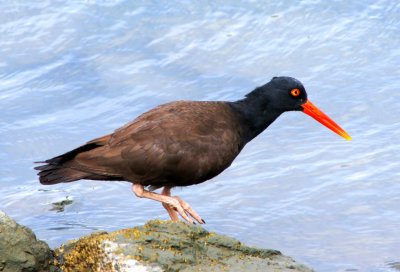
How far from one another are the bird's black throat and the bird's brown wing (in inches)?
14.9

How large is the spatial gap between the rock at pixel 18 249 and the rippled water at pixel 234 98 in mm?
2107

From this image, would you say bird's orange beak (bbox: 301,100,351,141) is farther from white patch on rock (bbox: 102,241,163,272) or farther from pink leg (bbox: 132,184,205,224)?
white patch on rock (bbox: 102,241,163,272)

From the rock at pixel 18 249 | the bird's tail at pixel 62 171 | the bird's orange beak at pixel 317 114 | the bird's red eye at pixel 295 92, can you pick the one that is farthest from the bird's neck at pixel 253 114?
the rock at pixel 18 249

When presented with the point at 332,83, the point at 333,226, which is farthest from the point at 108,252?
the point at 332,83

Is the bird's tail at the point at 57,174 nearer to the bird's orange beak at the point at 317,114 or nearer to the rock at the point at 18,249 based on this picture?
the rock at the point at 18,249

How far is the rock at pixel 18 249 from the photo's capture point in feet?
15.9

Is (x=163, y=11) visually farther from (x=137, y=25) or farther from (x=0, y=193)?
(x=0, y=193)

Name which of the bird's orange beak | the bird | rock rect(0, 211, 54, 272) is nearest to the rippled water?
the bird's orange beak

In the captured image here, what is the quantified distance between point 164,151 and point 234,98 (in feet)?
9.14

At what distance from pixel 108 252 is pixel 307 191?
335 centimetres

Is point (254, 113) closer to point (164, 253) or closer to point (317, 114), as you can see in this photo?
point (317, 114)

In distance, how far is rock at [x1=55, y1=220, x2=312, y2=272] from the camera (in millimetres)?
4727

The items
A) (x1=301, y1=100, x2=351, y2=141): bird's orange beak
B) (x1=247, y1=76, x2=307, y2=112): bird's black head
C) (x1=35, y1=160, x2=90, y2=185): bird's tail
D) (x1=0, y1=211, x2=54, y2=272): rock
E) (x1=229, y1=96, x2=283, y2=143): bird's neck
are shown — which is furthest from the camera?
(x1=301, y1=100, x2=351, y2=141): bird's orange beak

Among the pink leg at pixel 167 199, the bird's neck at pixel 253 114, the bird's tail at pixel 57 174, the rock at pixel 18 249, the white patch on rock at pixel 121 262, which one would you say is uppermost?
the bird's neck at pixel 253 114
